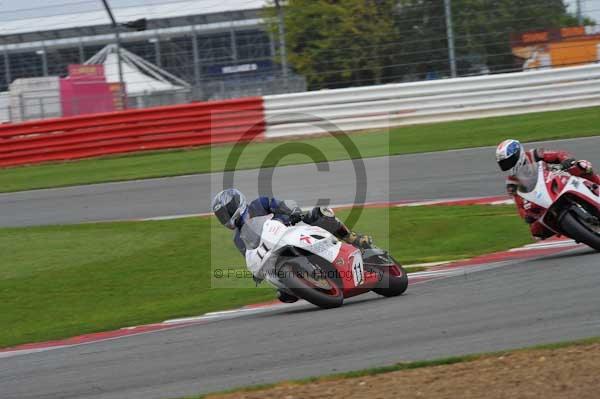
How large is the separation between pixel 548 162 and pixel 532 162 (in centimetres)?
20

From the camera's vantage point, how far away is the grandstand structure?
21281 millimetres

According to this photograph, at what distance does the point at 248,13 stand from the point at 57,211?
32.0 feet

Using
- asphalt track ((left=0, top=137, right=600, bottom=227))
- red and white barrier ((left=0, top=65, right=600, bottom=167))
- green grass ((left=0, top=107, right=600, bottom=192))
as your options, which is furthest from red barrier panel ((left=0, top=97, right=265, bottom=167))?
asphalt track ((left=0, top=137, right=600, bottom=227))

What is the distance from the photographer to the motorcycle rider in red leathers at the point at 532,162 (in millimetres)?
9078

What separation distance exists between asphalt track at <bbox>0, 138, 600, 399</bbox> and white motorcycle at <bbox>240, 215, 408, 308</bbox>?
202 mm

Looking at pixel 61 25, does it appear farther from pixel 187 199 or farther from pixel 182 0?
pixel 187 199

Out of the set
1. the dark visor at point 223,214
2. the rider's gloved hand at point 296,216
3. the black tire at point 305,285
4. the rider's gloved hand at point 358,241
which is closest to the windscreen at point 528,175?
the rider's gloved hand at point 358,241

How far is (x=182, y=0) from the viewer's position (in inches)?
819

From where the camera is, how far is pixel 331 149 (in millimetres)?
19234

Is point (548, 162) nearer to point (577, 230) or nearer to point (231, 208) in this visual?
point (577, 230)

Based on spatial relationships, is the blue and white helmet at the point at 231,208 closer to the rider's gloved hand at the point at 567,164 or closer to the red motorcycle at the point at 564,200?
the red motorcycle at the point at 564,200

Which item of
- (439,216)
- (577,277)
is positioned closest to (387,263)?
(577,277)

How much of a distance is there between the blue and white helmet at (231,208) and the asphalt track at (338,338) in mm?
945

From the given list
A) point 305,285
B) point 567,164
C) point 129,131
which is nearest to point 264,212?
point 305,285
